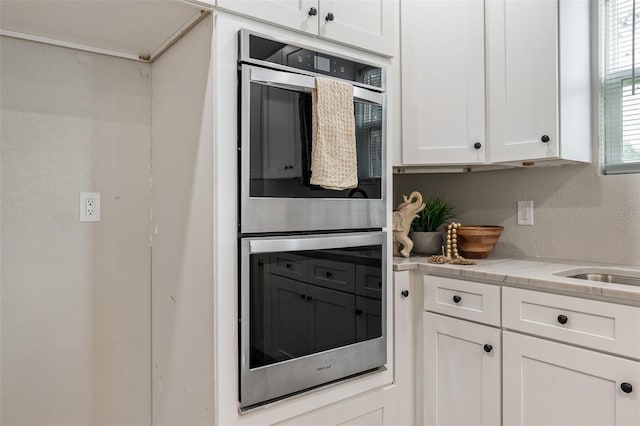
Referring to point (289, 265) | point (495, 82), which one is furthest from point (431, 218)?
point (289, 265)

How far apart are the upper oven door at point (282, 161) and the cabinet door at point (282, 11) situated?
0.19m

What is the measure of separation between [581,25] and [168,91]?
1805 millimetres

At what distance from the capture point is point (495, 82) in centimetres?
202

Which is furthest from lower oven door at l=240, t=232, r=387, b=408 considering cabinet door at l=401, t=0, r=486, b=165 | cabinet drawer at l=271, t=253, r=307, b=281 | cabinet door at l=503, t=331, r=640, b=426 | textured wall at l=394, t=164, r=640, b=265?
textured wall at l=394, t=164, r=640, b=265

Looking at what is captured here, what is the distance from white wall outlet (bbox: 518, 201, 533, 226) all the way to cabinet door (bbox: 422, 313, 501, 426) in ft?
2.44

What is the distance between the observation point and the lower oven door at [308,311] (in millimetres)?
1452

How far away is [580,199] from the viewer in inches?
81.5

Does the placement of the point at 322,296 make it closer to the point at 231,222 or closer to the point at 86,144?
the point at 231,222

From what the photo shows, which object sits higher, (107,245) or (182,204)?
(182,204)

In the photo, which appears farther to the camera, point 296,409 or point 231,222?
point 296,409

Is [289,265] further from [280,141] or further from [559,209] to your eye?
[559,209]

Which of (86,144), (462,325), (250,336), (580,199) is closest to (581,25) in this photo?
(580,199)

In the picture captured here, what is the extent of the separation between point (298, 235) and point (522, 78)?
1223 millimetres

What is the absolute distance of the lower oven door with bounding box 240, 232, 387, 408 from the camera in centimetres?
145
